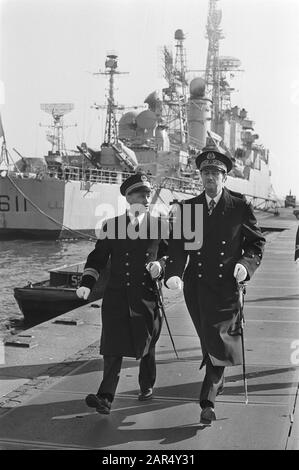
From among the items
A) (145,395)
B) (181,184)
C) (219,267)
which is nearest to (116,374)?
(145,395)

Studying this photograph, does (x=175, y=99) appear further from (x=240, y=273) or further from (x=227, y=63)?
(x=240, y=273)

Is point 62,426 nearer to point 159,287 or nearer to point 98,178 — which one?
point 159,287

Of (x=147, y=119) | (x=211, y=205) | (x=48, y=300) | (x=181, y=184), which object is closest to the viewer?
(x=211, y=205)

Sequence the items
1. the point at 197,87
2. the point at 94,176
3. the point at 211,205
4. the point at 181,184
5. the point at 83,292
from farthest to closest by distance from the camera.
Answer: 1. the point at 197,87
2. the point at 181,184
3. the point at 94,176
4. the point at 83,292
5. the point at 211,205

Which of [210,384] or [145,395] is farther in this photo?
[145,395]

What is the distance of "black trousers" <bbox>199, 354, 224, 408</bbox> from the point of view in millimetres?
4215

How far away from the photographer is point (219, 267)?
4.39 m

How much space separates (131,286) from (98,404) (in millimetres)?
823

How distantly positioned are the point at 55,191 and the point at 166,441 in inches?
1414

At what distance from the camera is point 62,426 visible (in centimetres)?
409

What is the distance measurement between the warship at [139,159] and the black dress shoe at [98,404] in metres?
23.1

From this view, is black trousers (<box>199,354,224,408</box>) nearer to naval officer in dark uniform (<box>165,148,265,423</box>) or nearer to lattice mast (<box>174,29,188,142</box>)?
naval officer in dark uniform (<box>165,148,265,423</box>)

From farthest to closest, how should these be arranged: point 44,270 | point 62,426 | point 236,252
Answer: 1. point 44,270
2. point 236,252
3. point 62,426
